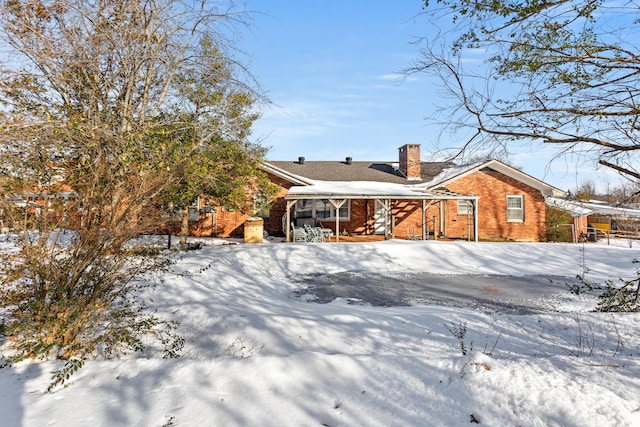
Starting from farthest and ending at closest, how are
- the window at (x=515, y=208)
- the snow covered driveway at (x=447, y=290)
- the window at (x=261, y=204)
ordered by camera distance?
the window at (x=515, y=208) < the window at (x=261, y=204) < the snow covered driveway at (x=447, y=290)

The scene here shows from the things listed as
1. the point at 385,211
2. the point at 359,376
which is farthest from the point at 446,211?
the point at 359,376

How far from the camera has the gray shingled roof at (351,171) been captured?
23.1 metres

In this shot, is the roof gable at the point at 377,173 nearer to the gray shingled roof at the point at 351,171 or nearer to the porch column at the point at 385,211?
the gray shingled roof at the point at 351,171

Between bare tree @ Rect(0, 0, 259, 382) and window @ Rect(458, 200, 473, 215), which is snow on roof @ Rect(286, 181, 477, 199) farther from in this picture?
bare tree @ Rect(0, 0, 259, 382)

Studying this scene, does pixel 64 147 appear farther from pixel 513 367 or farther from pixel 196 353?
pixel 513 367

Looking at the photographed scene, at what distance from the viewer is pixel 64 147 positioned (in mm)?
4316

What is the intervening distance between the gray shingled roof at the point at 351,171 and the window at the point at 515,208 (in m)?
4.65

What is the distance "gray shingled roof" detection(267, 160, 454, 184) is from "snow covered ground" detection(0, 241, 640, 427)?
1743 centimetres

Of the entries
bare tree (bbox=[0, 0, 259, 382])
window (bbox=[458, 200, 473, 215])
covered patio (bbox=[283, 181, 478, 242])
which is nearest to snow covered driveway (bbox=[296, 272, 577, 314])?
bare tree (bbox=[0, 0, 259, 382])

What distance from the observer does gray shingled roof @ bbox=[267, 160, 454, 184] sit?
23094 mm

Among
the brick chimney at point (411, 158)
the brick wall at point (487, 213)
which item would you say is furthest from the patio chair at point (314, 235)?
the brick chimney at point (411, 158)

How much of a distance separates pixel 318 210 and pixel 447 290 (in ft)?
41.1

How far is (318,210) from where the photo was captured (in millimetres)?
20672

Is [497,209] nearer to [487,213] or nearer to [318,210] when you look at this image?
[487,213]
